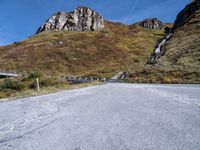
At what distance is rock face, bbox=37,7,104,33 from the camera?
128 m

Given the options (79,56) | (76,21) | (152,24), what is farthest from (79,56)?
(152,24)

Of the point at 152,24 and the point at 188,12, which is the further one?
the point at 152,24

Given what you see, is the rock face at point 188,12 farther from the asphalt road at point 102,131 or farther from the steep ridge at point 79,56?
the asphalt road at point 102,131

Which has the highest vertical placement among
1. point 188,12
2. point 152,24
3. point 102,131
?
point 152,24

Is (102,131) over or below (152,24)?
below

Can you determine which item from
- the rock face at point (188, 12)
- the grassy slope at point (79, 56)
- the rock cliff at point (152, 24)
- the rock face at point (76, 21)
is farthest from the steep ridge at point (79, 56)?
the rock cliff at point (152, 24)

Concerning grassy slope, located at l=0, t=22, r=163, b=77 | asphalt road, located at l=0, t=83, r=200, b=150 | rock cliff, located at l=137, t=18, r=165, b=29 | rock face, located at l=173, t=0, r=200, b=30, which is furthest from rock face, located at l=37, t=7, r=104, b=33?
asphalt road, located at l=0, t=83, r=200, b=150

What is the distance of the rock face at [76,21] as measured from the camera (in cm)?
12825

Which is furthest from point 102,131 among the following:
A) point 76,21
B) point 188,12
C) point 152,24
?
point 152,24

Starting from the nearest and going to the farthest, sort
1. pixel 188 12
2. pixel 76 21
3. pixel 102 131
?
pixel 102 131
pixel 188 12
pixel 76 21

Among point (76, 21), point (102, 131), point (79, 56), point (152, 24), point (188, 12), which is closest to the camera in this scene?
point (102, 131)

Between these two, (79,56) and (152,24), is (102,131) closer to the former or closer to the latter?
(79,56)

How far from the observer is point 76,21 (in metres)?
131

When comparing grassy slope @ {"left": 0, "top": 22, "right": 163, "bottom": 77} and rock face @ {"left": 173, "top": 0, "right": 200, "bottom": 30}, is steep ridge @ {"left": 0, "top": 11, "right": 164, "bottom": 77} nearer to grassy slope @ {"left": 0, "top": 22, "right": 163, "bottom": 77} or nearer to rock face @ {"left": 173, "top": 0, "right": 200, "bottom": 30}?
grassy slope @ {"left": 0, "top": 22, "right": 163, "bottom": 77}
